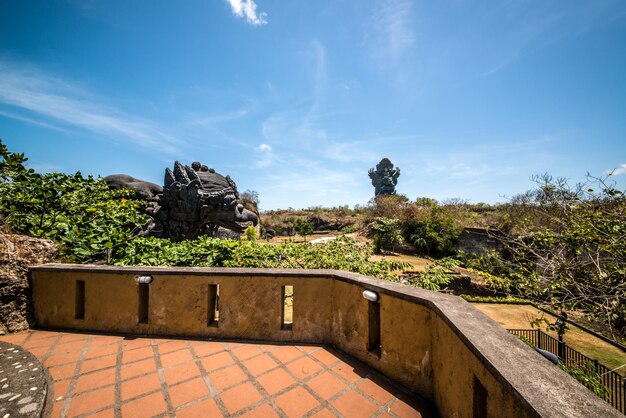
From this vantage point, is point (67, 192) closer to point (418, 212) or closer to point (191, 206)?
point (191, 206)

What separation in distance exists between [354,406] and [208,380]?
140 centimetres

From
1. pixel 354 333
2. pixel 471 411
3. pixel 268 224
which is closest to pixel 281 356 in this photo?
pixel 354 333

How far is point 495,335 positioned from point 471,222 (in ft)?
91.9

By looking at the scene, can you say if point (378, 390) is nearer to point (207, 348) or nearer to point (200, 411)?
point (200, 411)

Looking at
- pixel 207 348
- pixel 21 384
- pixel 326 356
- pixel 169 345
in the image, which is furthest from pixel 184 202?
pixel 326 356

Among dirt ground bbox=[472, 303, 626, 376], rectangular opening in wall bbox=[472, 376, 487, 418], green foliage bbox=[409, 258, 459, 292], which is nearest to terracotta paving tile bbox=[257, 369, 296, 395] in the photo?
rectangular opening in wall bbox=[472, 376, 487, 418]

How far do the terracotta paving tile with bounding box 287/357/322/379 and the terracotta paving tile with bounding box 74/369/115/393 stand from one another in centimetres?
171

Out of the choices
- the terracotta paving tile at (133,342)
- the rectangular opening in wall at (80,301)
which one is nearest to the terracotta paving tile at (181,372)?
the terracotta paving tile at (133,342)

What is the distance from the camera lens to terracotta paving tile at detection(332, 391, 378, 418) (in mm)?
1991

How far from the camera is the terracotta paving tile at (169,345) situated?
2.88 m

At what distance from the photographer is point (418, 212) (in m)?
25.5

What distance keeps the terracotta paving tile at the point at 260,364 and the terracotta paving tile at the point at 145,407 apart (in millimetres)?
788

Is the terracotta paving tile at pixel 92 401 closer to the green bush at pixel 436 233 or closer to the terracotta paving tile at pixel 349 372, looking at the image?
the terracotta paving tile at pixel 349 372

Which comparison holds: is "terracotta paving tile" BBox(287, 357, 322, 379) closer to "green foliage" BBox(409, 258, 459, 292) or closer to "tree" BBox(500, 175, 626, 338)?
"green foliage" BBox(409, 258, 459, 292)
